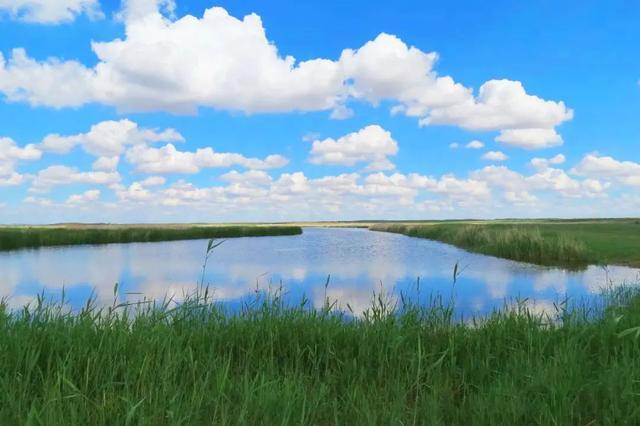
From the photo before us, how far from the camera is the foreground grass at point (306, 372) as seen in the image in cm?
347

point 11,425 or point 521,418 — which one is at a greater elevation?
point 11,425

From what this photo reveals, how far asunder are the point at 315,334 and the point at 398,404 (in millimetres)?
2016

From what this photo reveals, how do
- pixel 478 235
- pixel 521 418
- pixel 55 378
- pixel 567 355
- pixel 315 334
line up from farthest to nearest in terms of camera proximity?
pixel 478 235
pixel 315 334
pixel 567 355
pixel 55 378
pixel 521 418

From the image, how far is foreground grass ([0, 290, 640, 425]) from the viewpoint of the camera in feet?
11.4

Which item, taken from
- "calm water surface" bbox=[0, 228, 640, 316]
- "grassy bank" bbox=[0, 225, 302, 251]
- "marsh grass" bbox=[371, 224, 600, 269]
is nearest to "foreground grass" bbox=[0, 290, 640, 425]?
"calm water surface" bbox=[0, 228, 640, 316]

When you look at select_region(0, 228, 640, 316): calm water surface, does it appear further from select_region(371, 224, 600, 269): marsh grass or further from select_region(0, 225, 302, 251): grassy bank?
select_region(0, 225, 302, 251): grassy bank

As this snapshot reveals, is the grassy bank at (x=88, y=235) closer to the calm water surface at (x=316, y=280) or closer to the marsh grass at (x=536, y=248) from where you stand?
the calm water surface at (x=316, y=280)

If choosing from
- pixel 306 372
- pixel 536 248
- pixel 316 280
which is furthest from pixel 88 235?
pixel 306 372

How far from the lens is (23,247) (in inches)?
1473

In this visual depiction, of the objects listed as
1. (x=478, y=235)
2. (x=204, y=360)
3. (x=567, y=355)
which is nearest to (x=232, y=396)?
(x=204, y=360)

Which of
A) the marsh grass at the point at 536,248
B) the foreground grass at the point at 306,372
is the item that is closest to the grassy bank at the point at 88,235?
the marsh grass at the point at 536,248

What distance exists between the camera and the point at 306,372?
4.95 metres

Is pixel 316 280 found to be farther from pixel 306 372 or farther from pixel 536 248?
pixel 536 248

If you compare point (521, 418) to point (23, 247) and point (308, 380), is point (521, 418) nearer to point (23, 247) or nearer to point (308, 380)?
point (308, 380)
